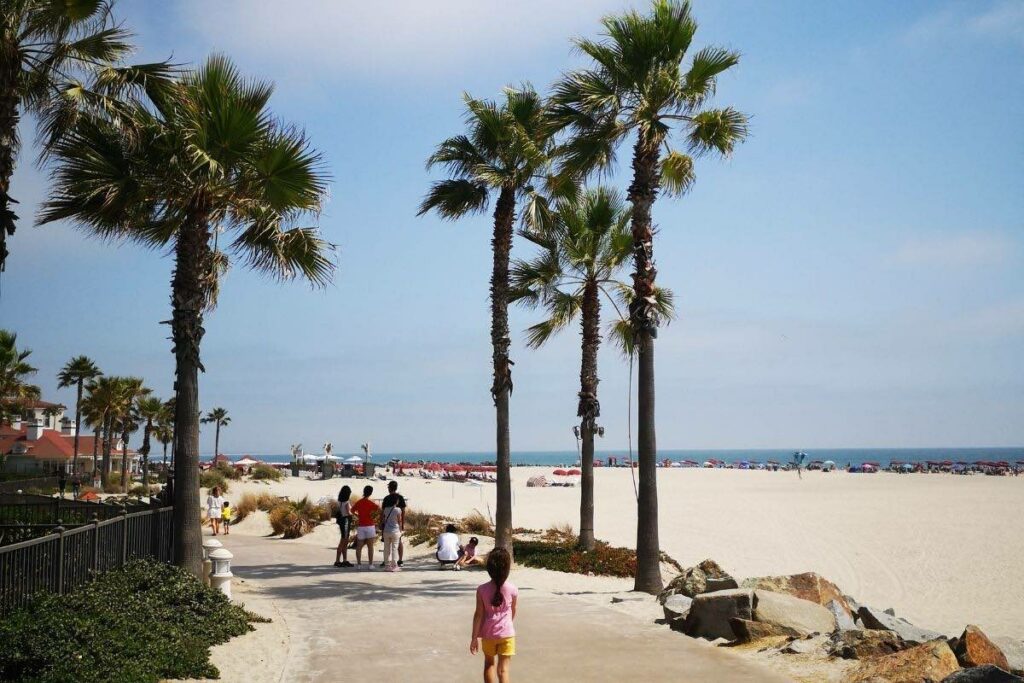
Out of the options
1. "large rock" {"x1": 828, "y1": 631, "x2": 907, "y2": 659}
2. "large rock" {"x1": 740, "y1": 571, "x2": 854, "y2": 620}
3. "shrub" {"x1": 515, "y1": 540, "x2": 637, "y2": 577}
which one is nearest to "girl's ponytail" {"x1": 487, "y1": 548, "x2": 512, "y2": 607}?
"large rock" {"x1": 828, "y1": 631, "x2": 907, "y2": 659}

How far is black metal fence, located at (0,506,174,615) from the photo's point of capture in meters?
8.77

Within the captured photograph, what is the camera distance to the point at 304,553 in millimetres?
23250

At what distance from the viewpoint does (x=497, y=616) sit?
7629 millimetres

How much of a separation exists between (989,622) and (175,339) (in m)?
16.4

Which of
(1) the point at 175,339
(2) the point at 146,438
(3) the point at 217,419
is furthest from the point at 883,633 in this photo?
(3) the point at 217,419

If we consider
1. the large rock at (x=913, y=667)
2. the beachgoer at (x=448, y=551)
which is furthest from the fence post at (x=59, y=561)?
the beachgoer at (x=448, y=551)

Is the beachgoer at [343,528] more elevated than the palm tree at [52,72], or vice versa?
the palm tree at [52,72]

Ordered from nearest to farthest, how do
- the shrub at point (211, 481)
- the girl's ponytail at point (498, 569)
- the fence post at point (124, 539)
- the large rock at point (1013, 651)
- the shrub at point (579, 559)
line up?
the girl's ponytail at point (498, 569), the large rock at point (1013, 651), the fence post at point (124, 539), the shrub at point (579, 559), the shrub at point (211, 481)

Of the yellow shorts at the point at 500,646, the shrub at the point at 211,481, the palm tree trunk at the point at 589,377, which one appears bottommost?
the shrub at the point at 211,481

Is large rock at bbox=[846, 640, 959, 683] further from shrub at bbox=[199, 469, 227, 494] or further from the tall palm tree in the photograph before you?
shrub at bbox=[199, 469, 227, 494]

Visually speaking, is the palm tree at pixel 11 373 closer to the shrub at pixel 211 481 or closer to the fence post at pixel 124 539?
the shrub at pixel 211 481

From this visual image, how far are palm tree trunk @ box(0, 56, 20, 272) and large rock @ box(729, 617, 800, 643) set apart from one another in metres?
10.4

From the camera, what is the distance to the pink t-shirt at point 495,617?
760 centimetres

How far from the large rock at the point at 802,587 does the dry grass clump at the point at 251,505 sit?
23069mm
